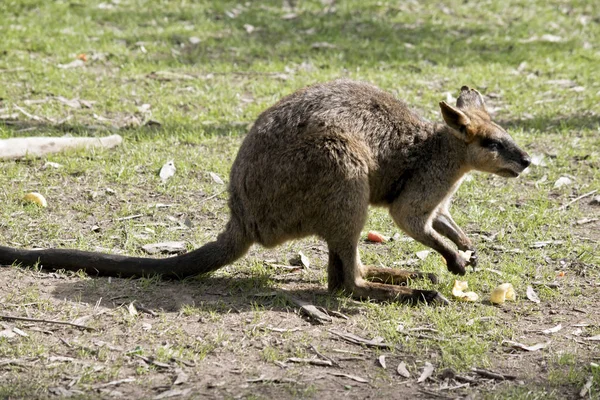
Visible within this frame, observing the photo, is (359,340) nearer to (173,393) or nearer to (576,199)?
(173,393)

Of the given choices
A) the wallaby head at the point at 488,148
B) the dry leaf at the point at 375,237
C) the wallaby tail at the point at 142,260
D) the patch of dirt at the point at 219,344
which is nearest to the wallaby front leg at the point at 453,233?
the wallaby head at the point at 488,148

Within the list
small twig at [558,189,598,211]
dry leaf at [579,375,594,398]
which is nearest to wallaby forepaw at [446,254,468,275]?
dry leaf at [579,375,594,398]

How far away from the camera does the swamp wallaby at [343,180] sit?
16.2 feet

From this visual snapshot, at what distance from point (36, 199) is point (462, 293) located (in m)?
3.07

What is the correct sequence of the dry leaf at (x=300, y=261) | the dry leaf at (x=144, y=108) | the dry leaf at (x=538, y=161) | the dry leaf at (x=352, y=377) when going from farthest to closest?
the dry leaf at (x=144, y=108)
the dry leaf at (x=538, y=161)
the dry leaf at (x=300, y=261)
the dry leaf at (x=352, y=377)

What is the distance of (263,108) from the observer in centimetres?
856

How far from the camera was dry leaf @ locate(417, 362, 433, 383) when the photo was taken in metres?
4.26

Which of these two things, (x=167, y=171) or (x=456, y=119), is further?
(x=167, y=171)

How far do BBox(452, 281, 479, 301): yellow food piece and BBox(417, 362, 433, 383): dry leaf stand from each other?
3.00ft

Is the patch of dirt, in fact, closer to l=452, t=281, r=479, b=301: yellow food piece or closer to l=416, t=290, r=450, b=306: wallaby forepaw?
l=452, t=281, r=479, b=301: yellow food piece

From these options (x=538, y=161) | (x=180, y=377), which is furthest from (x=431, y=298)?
(x=538, y=161)

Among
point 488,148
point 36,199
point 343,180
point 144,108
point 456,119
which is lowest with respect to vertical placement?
point 36,199

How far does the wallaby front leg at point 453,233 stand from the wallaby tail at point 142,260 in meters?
1.30

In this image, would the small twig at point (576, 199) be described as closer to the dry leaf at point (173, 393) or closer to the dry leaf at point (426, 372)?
the dry leaf at point (426, 372)
